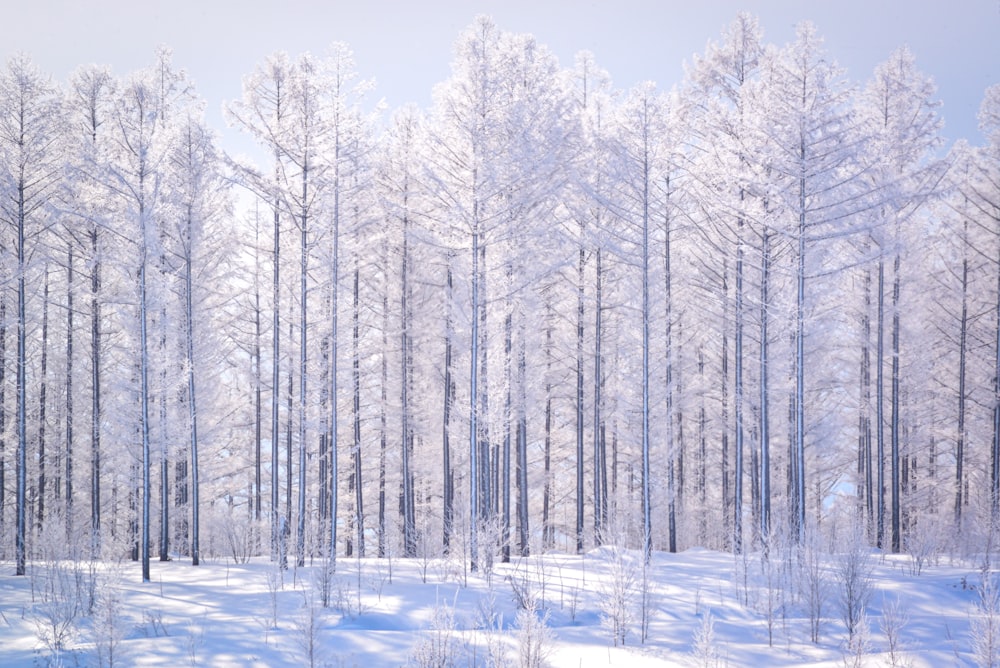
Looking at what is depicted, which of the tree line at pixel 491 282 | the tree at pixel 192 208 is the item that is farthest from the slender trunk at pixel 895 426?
the tree at pixel 192 208

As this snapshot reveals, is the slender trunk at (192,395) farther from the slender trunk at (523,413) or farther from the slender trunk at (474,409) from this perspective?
the slender trunk at (523,413)

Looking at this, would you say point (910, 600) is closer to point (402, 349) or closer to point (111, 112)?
point (402, 349)

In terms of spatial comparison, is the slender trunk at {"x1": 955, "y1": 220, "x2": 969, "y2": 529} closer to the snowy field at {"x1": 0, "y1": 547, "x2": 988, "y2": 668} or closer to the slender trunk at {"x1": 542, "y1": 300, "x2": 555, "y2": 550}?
the snowy field at {"x1": 0, "y1": 547, "x2": 988, "y2": 668}

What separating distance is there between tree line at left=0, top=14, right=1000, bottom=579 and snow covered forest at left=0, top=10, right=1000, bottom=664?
97 mm

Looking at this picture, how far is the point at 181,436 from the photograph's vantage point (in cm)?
1473

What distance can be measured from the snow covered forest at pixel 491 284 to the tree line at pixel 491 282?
10 centimetres

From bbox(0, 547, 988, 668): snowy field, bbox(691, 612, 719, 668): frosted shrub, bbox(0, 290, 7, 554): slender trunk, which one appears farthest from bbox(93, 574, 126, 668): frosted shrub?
bbox(0, 290, 7, 554): slender trunk

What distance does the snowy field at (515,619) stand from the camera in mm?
6742

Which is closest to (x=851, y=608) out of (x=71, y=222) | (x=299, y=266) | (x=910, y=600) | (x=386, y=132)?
(x=910, y=600)

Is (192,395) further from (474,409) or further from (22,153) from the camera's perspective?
(474,409)

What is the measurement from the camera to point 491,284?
45.6 ft

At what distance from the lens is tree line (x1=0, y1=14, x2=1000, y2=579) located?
44.2ft

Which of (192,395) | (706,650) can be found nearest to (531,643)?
(706,650)

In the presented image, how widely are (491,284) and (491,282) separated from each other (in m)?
0.04
